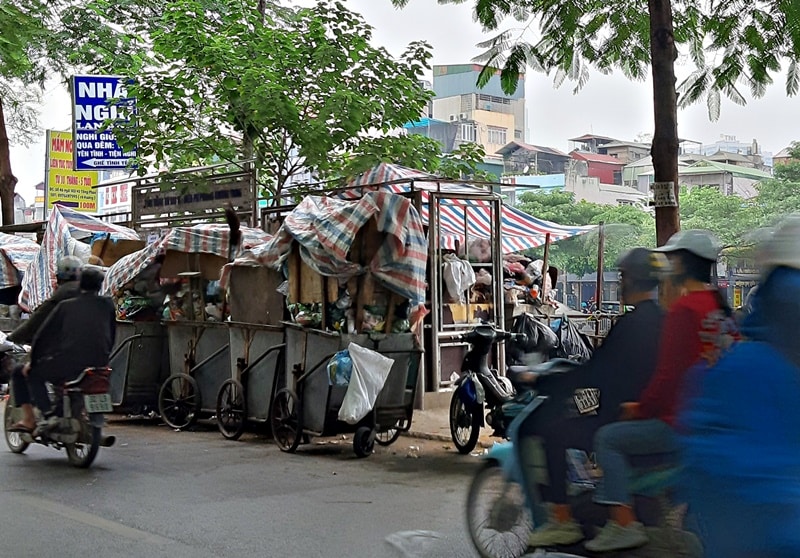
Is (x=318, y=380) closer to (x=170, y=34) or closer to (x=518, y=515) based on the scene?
(x=518, y=515)

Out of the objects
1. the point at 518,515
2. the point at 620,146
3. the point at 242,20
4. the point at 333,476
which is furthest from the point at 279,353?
the point at 620,146

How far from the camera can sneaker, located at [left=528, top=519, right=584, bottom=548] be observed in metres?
4.91

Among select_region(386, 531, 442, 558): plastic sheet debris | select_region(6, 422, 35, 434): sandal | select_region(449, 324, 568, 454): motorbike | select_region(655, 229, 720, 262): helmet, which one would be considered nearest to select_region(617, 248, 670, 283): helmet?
select_region(655, 229, 720, 262): helmet

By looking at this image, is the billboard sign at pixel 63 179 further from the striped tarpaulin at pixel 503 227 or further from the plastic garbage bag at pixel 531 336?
the plastic garbage bag at pixel 531 336

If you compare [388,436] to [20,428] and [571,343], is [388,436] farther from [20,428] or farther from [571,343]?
[571,343]

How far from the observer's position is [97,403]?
8.38 meters

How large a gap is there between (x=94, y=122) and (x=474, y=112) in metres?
46.9

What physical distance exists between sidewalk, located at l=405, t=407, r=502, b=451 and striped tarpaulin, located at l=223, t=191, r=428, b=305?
1831 mm

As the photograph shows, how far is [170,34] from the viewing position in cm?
1376

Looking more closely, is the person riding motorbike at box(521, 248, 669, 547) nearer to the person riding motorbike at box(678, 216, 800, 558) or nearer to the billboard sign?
the person riding motorbike at box(678, 216, 800, 558)

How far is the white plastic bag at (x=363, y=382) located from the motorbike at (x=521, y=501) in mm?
3786

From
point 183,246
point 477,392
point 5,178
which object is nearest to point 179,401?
point 183,246

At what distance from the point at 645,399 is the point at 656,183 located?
3998 mm

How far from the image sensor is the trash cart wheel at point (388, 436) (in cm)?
1021
